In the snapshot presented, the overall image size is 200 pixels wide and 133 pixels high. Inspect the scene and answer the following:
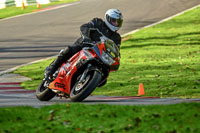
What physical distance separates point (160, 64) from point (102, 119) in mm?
10172

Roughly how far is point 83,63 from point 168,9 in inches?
935

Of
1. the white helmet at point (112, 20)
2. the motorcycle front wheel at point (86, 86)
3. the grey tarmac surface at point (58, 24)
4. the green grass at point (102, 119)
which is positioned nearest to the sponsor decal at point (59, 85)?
the motorcycle front wheel at point (86, 86)

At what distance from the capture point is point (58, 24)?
2864cm

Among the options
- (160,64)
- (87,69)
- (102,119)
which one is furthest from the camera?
(160,64)

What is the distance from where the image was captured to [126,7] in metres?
33.4

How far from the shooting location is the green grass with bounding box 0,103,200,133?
6598mm

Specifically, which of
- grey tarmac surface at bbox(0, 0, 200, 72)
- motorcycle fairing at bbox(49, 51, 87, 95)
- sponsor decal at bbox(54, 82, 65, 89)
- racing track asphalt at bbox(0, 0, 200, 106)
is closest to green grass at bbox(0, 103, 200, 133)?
motorcycle fairing at bbox(49, 51, 87, 95)

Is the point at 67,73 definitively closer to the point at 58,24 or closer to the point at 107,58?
the point at 107,58

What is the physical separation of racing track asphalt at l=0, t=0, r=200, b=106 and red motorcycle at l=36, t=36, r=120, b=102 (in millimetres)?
8055

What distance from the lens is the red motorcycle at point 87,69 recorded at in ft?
30.4

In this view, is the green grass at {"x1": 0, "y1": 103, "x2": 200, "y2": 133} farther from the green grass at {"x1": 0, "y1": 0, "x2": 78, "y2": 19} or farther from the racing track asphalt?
the green grass at {"x1": 0, "y1": 0, "x2": 78, "y2": 19}

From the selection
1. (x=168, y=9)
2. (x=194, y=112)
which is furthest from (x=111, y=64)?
(x=168, y=9)

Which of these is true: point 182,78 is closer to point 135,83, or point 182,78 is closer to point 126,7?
point 135,83

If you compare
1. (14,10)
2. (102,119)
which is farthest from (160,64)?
(14,10)
